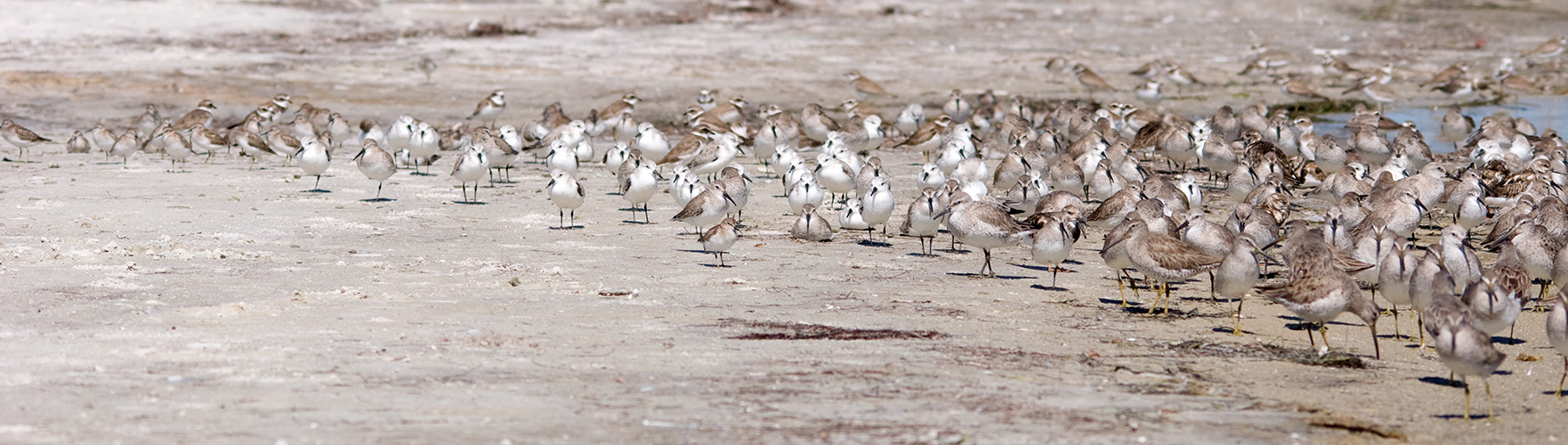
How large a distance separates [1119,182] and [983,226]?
4917 mm

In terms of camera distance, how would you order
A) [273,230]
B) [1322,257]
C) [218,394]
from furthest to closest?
[273,230], [1322,257], [218,394]

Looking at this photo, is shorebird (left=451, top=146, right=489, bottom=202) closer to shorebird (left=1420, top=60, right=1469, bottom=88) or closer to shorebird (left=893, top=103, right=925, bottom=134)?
shorebird (left=893, top=103, right=925, bottom=134)

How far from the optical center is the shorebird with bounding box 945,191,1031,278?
12.5 m

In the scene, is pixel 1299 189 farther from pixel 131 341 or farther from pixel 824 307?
pixel 131 341

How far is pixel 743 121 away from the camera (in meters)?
22.8

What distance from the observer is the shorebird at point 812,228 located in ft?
46.6

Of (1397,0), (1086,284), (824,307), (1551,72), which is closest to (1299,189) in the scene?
(1086,284)

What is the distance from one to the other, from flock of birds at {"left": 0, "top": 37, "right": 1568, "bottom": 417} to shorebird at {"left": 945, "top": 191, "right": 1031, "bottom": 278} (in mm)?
17

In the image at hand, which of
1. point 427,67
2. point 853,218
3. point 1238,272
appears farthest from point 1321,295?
point 427,67

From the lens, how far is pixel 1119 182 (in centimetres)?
1691

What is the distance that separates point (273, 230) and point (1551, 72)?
98.8ft

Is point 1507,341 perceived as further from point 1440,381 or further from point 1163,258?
point 1163,258

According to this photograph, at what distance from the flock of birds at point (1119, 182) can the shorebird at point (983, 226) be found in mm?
17

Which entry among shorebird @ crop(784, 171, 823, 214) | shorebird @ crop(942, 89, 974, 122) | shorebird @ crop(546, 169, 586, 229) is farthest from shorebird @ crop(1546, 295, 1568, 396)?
shorebird @ crop(942, 89, 974, 122)
